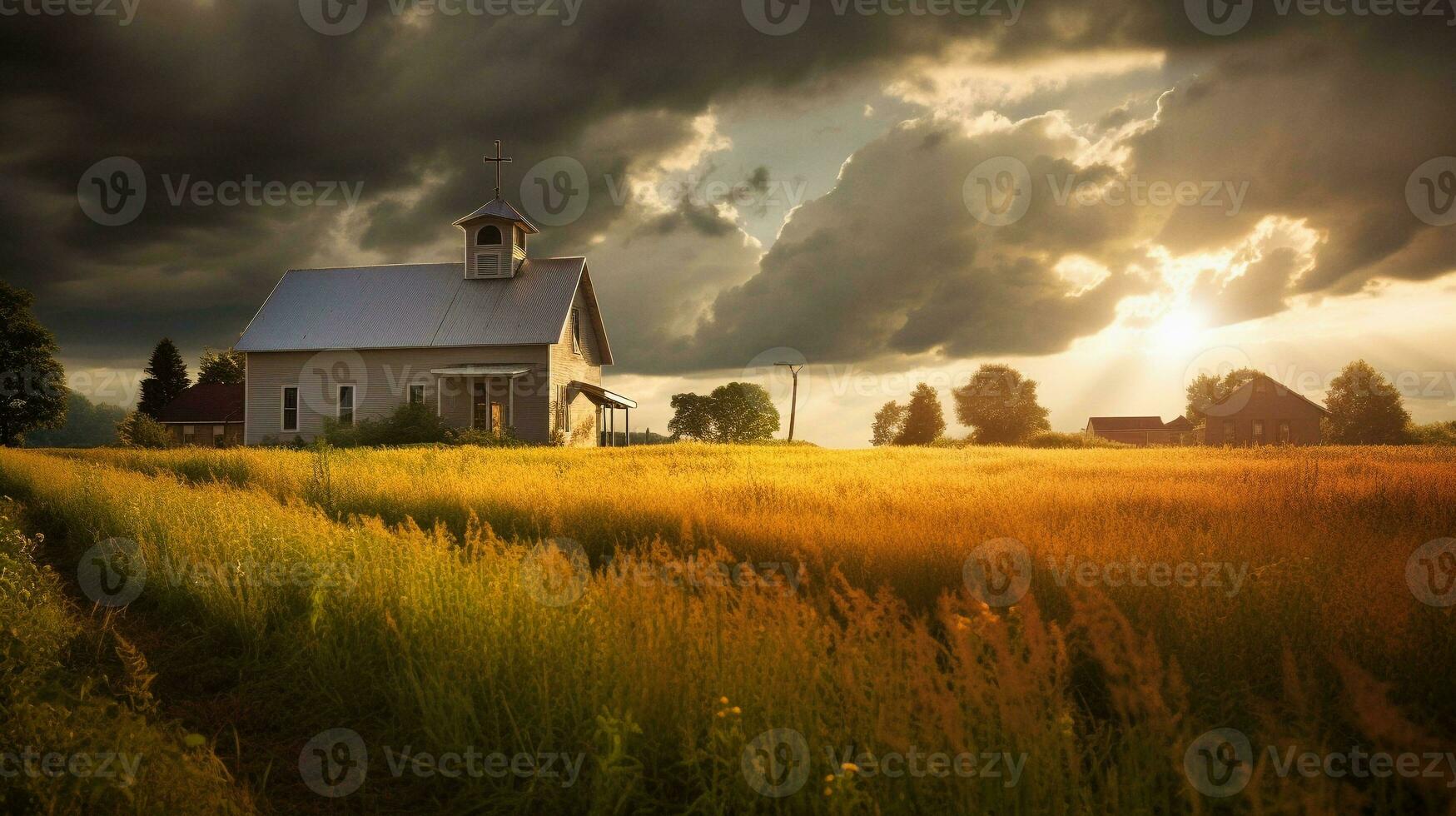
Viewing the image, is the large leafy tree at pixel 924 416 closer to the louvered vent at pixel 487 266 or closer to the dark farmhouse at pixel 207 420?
the louvered vent at pixel 487 266

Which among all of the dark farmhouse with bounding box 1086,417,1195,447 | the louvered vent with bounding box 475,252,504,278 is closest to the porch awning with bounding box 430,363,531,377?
the louvered vent with bounding box 475,252,504,278

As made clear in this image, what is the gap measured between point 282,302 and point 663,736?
39600 millimetres

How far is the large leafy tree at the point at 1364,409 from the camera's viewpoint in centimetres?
5769

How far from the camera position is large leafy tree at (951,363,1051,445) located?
65500 millimetres

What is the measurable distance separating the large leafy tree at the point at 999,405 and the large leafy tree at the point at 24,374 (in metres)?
69.3

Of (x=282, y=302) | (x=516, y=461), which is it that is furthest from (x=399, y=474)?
(x=282, y=302)

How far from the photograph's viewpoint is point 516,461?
63.3ft

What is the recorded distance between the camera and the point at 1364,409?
60.0 meters

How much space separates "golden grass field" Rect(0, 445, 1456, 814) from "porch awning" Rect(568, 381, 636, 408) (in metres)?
25.1

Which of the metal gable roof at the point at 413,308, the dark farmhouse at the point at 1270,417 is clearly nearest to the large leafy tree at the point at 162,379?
the metal gable roof at the point at 413,308

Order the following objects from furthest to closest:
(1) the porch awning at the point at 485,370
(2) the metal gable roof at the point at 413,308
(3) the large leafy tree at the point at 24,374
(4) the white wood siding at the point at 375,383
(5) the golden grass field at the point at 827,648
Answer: (3) the large leafy tree at the point at 24,374 → (2) the metal gable roof at the point at 413,308 → (4) the white wood siding at the point at 375,383 → (1) the porch awning at the point at 485,370 → (5) the golden grass field at the point at 827,648

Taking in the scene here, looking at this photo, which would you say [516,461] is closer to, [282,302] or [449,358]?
[449,358]

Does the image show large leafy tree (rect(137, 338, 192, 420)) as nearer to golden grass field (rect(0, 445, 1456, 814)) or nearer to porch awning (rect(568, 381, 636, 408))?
porch awning (rect(568, 381, 636, 408))

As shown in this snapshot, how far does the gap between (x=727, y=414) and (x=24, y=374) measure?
2019 inches
